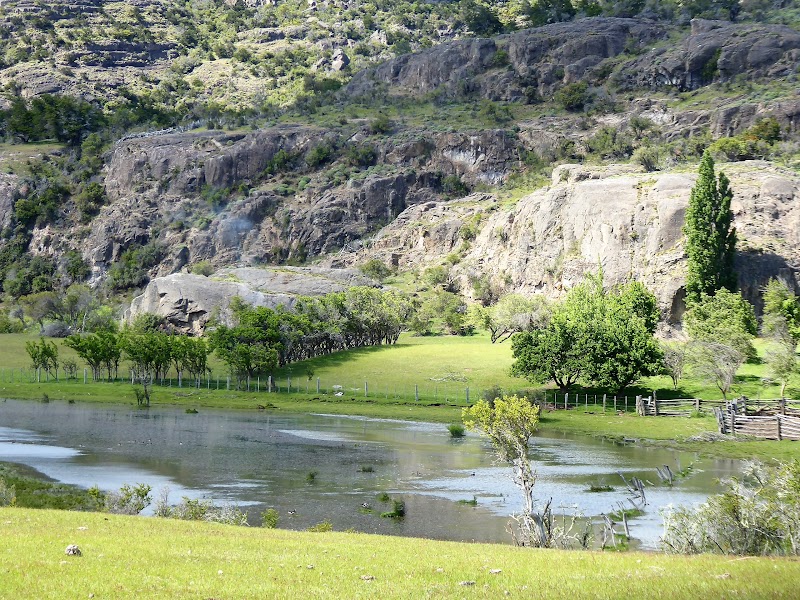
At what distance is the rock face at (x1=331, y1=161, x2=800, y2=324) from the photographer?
11581cm

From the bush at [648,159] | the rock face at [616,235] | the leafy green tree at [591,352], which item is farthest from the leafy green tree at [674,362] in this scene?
the bush at [648,159]

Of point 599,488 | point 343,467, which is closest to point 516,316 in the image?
point 343,467

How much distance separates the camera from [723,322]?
8944 centimetres

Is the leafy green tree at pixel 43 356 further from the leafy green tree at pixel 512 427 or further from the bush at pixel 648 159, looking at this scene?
the bush at pixel 648 159

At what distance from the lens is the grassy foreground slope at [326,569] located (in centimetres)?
1753

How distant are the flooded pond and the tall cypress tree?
4715 cm

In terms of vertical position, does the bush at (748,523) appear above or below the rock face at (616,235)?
below

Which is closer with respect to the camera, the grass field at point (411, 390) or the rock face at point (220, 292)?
the grass field at point (411, 390)

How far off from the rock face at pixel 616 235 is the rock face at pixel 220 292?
93.0 feet

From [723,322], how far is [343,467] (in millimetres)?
53880

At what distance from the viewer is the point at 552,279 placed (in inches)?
5561

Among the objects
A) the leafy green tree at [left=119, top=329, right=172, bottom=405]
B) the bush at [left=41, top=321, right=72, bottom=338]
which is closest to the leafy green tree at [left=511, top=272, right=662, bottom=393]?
the leafy green tree at [left=119, top=329, right=172, bottom=405]

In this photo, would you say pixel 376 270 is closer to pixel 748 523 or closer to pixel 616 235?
pixel 616 235

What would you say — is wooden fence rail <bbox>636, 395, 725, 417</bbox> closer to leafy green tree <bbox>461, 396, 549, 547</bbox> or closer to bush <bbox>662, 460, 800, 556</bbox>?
leafy green tree <bbox>461, 396, 549, 547</bbox>
